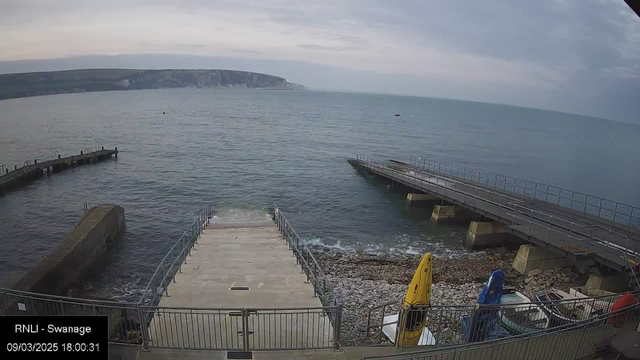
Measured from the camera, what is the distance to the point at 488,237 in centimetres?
2680

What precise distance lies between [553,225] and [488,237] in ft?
13.1

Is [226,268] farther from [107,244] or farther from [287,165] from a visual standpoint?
[287,165]

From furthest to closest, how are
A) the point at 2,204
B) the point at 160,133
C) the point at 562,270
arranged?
the point at 160,133 → the point at 2,204 → the point at 562,270

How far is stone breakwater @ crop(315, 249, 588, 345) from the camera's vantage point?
18.2m

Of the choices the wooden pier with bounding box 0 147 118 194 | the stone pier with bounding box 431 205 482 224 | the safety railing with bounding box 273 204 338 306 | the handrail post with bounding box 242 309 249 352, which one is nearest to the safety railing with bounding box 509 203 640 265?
the stone pier with bounding box 431 205 482 224

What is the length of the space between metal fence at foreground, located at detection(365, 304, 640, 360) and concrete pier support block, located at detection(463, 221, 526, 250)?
57.4 ft

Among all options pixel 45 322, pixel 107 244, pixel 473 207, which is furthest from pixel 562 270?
pixel 107 244

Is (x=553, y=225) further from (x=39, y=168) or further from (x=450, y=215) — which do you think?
(x=39, y=168)

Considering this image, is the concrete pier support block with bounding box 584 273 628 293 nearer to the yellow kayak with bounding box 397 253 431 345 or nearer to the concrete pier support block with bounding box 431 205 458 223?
the concrete pier support block with bounding box 431 205 458 223

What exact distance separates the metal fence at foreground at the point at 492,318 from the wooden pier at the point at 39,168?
3811 cm

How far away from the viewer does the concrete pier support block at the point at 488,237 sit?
87.2ft

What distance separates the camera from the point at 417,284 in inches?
368

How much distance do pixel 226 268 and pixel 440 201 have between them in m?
25.3

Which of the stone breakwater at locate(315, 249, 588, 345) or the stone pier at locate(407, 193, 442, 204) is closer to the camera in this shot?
the stone breakwater at locate(315, 249, 588, 345)
